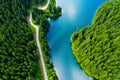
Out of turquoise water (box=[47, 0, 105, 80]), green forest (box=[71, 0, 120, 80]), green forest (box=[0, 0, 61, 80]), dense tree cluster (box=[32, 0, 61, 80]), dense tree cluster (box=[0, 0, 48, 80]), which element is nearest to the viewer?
dense tree cluster (box=[0, 0, 48, 80])

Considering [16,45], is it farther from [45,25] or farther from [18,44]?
[45,25]

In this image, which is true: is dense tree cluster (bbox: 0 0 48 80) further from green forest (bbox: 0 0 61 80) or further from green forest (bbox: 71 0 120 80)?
green forest (bbox: 71 0 120 80)

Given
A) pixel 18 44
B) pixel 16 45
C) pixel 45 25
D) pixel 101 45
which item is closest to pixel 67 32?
pixel 45 25

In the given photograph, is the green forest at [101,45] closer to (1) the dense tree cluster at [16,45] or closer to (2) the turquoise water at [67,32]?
(2) the turquoise water at [67,32]

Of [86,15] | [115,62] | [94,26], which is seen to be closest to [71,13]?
[86,15]

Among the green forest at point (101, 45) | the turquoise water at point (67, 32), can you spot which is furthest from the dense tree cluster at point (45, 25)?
the green forest at point (101, 45)

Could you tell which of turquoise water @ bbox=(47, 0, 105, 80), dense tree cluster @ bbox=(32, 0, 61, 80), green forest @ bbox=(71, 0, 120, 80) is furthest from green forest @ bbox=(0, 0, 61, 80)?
green forest @ bbox=(71, 0, 120, 80)

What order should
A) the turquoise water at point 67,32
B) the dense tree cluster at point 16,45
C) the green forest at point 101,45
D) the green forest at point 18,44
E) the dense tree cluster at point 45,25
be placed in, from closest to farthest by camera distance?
the dense tree cluster at point 16,45 → the green forest at point 18,44 → the green forest at point 101,45 → the dense tree cluster at point 45,25 → the turquoise water at point 67,32

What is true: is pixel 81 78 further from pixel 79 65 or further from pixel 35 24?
pixel 35 24
